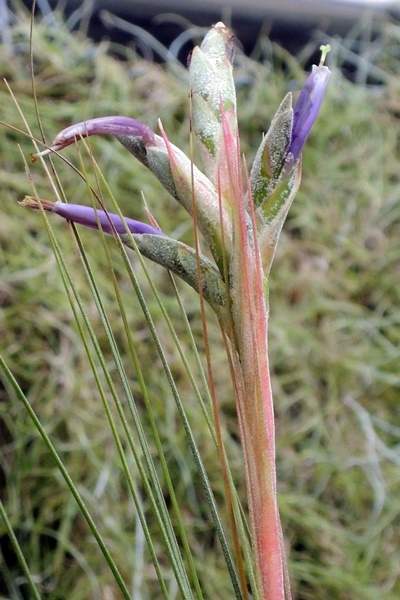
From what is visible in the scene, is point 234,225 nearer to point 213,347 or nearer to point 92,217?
point 92,217

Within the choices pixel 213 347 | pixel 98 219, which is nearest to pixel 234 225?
pixel 98 219

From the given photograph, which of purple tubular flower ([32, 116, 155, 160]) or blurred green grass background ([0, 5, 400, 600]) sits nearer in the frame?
purple tubular flower ([32, 116, 155, 160])

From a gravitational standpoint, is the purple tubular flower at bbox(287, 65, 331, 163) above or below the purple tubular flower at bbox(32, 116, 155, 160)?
above

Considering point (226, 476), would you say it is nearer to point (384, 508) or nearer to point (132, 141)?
point (132, 141)

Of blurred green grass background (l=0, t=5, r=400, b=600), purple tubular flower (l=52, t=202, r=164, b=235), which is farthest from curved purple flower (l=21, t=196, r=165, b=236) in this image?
blurred green grass background (l=0, t=5, r=400, b=600)

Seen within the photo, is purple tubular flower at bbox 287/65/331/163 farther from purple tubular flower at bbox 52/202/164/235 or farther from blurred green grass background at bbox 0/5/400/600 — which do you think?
blurred green grass background at bbox 0/5/400/600

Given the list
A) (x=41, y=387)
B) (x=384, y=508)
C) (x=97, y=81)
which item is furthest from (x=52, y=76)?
(x=384, y=508)

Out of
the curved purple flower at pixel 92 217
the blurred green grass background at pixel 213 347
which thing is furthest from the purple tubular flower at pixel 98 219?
the blurred green grass background at pixel 213 347

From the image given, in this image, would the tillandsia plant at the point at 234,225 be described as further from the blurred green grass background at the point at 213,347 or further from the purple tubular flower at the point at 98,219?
the blurred green grass background at the point at 213,347
